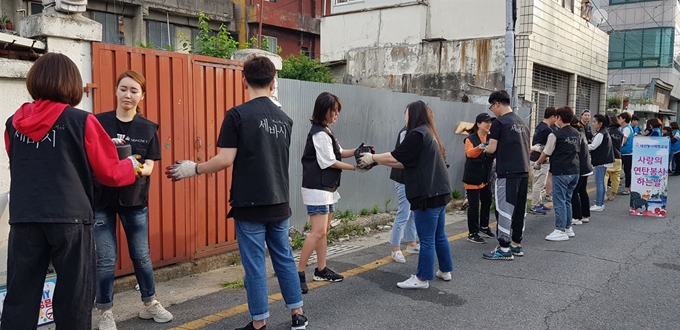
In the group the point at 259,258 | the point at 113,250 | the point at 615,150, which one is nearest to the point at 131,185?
the point at 113,250

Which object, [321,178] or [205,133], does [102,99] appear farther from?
[321,178]

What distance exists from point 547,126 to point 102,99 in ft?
23.2

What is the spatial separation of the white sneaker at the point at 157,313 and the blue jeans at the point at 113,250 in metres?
0.08

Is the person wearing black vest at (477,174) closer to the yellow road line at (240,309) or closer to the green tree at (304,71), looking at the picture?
the yellow road line at (240,309)

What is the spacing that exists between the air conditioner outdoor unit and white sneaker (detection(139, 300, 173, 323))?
104 inches

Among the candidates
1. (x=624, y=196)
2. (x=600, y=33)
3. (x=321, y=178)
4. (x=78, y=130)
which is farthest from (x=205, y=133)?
(x=600, y=33)

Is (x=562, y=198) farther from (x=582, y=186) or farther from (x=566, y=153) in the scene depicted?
(x=582, y=186)

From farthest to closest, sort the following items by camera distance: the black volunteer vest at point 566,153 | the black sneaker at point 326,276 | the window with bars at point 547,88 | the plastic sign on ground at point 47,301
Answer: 1. the window with bars at point 547,88
2. the black volunteer vest at point 566,153
3. the black sneaker at point 326,276
4. the plastic sign on ground at point 47,301

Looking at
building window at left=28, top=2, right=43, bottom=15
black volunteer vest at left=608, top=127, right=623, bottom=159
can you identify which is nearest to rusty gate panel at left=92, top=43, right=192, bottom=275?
black volunteer vest at left=608, top=127, right=623, bottom=159

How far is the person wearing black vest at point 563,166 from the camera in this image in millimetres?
7562

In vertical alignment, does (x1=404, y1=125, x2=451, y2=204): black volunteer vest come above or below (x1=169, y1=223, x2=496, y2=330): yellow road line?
above

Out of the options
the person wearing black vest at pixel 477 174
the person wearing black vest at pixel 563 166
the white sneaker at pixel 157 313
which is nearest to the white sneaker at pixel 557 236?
the person wearing black vest at pixel 563 166

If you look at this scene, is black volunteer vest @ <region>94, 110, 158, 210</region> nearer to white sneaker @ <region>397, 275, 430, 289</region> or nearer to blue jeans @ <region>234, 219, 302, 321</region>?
blue jeans @ <region>234, 219, 302, 321</region>

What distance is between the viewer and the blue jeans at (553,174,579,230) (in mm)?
7578
